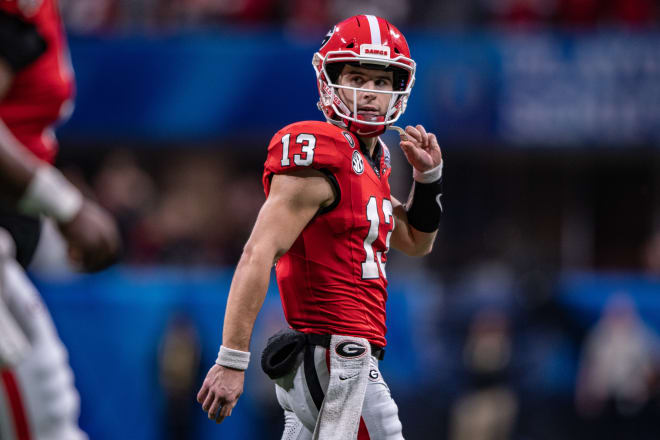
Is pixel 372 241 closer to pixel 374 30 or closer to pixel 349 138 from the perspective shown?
pixel 349 138

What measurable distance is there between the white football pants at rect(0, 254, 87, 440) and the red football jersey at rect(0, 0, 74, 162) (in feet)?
1.79

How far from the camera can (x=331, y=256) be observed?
3623 mm

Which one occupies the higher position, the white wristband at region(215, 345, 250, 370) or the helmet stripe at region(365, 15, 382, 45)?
the helmet stripe at region(365, 15, 382, 45)

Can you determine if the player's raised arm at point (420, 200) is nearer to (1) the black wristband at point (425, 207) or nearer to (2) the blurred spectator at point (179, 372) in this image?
(1) the black wristband at point (425, 207)

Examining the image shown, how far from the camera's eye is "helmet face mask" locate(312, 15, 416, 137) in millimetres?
3742

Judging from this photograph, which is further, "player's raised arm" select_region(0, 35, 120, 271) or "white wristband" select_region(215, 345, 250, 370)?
"white wristband" select_region(215, 345, 250, 370)

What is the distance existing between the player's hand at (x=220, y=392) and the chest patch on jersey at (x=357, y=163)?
0.81m

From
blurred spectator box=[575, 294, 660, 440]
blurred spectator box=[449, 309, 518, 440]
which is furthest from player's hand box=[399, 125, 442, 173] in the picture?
blurred spectator box=[575, 294, 660, 440]

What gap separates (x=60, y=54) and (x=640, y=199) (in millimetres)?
8996

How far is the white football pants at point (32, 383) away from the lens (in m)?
3.24

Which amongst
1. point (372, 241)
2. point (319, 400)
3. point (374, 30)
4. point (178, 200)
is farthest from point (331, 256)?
point (178, 200)

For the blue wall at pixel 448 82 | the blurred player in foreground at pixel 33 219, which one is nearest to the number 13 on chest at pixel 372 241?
the blurred player in foreground at pixel 33 219

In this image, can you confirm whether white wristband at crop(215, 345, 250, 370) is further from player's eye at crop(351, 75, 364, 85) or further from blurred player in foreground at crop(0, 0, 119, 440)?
player's eye at crop(351, 75, 364, 85)

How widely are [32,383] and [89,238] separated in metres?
0.62
